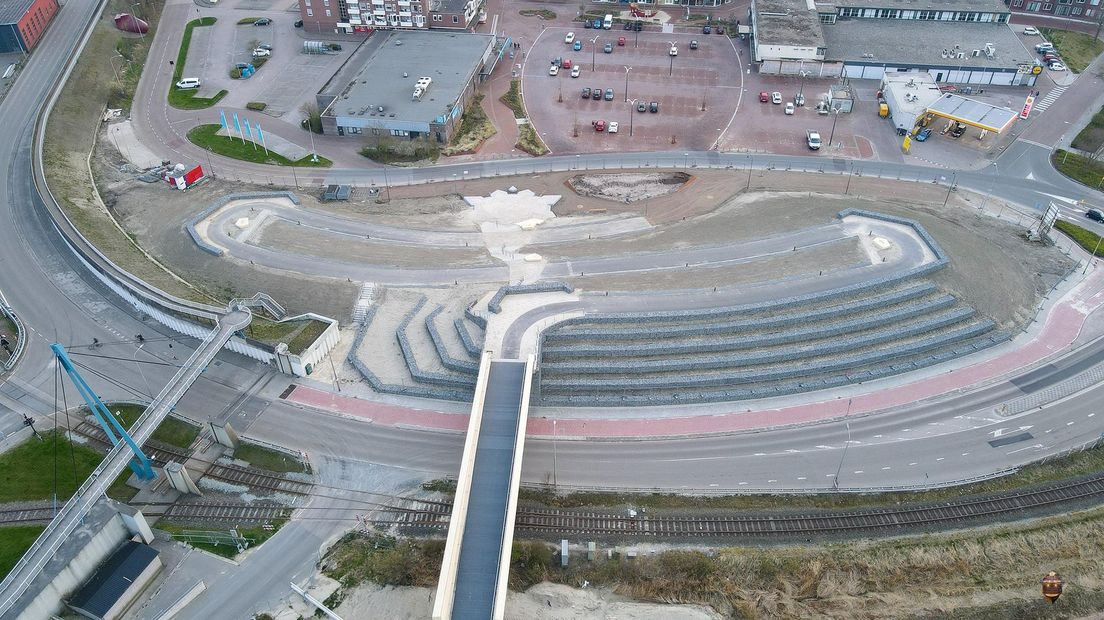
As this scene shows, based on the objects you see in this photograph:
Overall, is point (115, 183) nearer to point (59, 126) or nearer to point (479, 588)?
point (59, 126)

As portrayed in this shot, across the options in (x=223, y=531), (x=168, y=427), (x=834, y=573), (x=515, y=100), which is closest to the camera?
(x=834, y=573)

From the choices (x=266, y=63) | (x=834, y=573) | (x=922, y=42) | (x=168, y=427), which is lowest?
(x=834, y=573)

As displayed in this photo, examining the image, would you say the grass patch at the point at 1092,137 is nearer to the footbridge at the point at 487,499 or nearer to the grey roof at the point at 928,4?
the grey roof at the point at 928,4

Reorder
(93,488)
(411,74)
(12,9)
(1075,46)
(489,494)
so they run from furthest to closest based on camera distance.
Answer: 1. (1075,46)
2. (12,9)
3. (411,74)
4. (489,494)
5. (93,488)

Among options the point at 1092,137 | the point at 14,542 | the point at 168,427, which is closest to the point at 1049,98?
the point at 1092,137

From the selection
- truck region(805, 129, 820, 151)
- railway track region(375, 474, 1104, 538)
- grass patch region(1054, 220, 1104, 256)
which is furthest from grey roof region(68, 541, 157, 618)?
grass patch region(1054, 220, 1104, 256)

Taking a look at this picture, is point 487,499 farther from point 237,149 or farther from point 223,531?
point 237,149

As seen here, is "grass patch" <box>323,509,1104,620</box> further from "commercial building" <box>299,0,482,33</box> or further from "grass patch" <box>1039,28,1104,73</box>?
"grass patch" <box>1039,28,1104,73</box>

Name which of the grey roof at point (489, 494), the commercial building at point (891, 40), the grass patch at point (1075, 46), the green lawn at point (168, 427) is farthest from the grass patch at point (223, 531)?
the grass patch at point (1075, 46)
